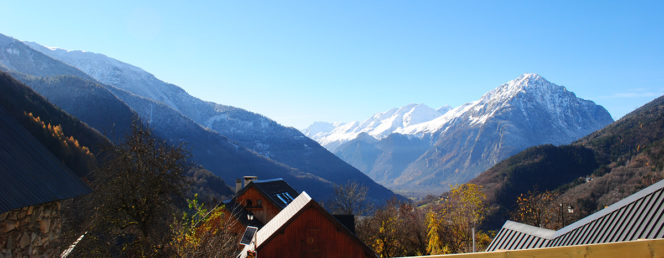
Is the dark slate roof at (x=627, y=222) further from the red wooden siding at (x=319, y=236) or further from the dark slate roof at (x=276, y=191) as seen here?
the dark slate roof at (x=276, y=191)

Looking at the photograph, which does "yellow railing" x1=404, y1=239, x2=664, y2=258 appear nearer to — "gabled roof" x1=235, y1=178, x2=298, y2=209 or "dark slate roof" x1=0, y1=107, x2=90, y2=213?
"dark slate roof" x1=0, y1=107, x2=90, y2=213

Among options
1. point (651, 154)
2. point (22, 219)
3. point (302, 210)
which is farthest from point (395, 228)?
point (651, 154)

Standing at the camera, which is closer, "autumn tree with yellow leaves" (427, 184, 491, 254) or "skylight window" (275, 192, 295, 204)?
"autumn tree with yellow leaves" (427, 184, 491, 254)

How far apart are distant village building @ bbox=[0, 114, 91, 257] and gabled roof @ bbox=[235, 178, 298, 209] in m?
31.4

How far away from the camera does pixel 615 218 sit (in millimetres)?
14438

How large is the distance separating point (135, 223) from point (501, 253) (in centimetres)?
1714

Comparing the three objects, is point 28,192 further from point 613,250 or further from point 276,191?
point 276,191

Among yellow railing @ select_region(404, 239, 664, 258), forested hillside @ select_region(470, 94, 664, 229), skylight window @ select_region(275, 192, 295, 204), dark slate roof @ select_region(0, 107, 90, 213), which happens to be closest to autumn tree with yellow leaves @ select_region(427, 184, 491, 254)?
skylight window @ select_region(275, 192, 295, 204)

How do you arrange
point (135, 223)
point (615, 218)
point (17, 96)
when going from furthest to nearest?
point (17, 96)
point (135, 223)
point (615, 218)

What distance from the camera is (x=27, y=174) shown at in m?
10.1

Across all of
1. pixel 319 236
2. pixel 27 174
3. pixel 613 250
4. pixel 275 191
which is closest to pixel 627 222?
pixel 613 250

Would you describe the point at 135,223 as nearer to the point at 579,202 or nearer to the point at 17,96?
the point at 579,202

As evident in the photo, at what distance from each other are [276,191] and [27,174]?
38.6 metres

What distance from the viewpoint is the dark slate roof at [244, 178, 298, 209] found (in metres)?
43.8
